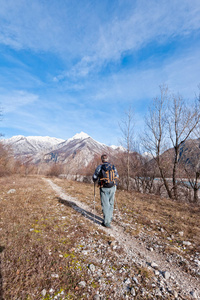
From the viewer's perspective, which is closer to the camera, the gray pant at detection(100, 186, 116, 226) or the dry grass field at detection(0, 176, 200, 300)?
the dry grass field at detection(0, 176, 200, 300)

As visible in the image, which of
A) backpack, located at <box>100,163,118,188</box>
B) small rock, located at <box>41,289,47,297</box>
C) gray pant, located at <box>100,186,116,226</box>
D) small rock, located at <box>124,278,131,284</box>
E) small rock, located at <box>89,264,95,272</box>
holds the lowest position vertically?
small rock, located at <box>124,278,131,284</box>

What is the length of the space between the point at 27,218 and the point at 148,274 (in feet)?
17.6

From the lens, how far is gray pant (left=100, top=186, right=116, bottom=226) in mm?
6098

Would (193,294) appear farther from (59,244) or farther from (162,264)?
(59,244)

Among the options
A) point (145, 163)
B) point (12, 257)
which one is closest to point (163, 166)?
point (145, 163)

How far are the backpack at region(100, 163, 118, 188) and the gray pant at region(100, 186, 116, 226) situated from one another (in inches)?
10.0

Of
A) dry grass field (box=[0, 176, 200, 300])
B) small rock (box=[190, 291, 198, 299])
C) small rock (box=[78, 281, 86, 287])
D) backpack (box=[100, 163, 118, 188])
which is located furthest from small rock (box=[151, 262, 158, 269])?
backpack (box=[100, 163, 118, 188])

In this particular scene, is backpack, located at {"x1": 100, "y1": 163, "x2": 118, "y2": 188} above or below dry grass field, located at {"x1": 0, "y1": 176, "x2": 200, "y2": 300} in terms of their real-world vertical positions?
above

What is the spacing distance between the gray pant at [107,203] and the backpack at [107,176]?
25 centimetres

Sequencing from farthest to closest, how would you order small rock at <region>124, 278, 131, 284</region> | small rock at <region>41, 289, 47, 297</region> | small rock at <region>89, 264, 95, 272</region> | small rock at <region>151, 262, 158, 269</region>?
small rock at <region>151, 262, 158, 269</region> < small rock at <region>89, 264, 95, 272</region> < small rock at <region>124, 278, 131, 284</region> < small rock at <region>41, 289, 47, 297</region>

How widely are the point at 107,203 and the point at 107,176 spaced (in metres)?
1.22

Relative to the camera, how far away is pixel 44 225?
19.2 ft

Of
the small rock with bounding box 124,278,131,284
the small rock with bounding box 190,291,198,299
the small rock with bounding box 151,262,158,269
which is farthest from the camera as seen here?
the small rock with bounding box 151,262,158,269

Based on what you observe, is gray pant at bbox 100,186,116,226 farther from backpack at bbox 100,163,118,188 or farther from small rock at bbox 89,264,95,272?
small rock at bbox 89,264,95,272
